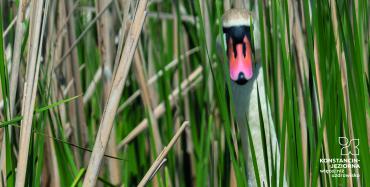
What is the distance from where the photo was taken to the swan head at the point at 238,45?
2.05 meters

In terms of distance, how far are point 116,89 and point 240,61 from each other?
0.84 meters

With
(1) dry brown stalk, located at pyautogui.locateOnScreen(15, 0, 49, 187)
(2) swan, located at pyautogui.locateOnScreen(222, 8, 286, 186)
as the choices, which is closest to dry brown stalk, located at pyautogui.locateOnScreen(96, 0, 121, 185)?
(2) swan, located at pyautogui.locateOnScreen(222, 8, 286, 186)

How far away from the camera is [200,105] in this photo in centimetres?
291

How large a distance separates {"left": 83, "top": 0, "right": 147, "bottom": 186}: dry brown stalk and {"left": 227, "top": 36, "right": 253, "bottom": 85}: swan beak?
2.56ft

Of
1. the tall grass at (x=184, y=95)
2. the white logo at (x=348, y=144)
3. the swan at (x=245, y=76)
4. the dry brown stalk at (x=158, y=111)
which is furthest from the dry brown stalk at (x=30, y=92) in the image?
the dry brown stalk at (x=158, y=111)

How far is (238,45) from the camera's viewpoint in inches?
83.7

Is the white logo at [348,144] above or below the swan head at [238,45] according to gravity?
below

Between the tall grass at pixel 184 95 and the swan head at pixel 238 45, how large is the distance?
5 centimetres

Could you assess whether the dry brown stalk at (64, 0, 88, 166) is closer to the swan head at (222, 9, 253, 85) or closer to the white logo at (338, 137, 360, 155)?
the swan head at (222, 9, 253, 85)

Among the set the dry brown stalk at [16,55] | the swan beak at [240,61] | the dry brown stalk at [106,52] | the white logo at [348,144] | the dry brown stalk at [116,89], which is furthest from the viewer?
the dry brown stalk at [106,52]

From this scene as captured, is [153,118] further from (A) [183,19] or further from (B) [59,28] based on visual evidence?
(A) [183,19]

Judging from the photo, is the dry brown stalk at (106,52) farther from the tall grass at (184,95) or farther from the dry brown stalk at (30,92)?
the dry brown stalk at (30,92)

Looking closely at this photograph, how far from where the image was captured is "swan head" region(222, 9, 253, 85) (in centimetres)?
205

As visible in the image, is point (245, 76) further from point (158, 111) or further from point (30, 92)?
point (30, 92)
